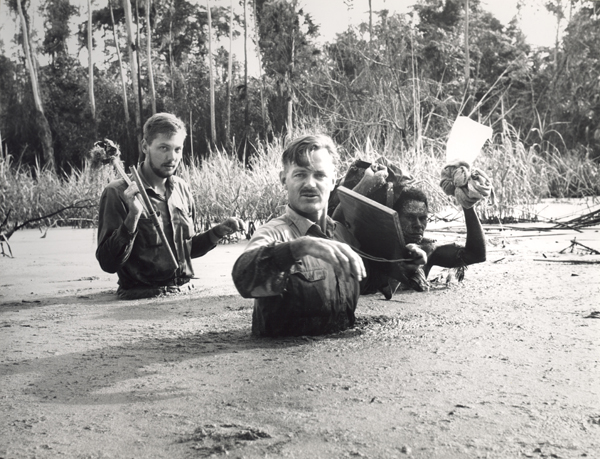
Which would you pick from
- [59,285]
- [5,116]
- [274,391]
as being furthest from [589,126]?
[274,391]

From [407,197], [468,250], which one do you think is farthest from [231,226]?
[468,250]

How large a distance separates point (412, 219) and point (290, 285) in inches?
42.3

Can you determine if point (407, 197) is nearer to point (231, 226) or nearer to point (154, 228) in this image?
point (231, 226)

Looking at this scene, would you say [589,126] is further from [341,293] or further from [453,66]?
[341,293]

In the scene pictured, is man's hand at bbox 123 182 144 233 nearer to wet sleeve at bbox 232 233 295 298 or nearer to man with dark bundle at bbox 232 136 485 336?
man with dark bundle at bbox 232 136 485 336

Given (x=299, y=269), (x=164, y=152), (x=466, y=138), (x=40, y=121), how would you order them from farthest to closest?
(x=40, y=121)
(x=164, y=152)
(x=466, y=138)
(x=299, y=269)

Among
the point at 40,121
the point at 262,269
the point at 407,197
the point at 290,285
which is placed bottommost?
the point at 290,285

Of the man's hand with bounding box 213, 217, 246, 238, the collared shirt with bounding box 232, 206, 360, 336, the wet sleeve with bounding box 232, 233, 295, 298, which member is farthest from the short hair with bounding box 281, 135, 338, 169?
the man's hand with bounding box 213, 217, 246, 238

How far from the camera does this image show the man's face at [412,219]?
378 cm

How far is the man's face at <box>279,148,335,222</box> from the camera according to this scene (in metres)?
2.95

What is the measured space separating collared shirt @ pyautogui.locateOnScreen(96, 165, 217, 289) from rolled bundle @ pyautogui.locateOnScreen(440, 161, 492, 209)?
1.59 meters

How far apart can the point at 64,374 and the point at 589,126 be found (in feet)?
53.5

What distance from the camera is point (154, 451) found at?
74.1 inches

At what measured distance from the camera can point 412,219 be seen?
3.79m
